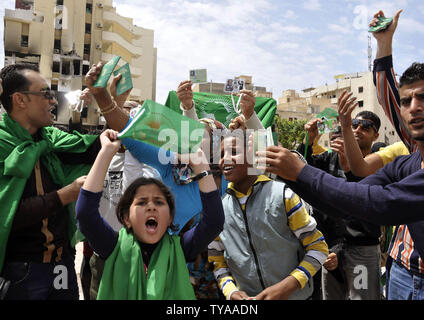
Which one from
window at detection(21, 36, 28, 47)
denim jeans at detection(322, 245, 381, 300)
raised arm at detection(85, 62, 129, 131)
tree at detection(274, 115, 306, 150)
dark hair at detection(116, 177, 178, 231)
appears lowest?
denim jeans at detection(322, 245, 381, 300)

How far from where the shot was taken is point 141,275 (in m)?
1.96

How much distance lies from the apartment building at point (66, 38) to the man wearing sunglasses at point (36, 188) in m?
24.5

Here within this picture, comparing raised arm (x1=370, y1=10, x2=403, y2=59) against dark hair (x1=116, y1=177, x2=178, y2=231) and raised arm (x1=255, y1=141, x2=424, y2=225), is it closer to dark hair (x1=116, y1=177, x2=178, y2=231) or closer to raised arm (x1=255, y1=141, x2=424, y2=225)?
raised arm (x1=255, y1=141, x2=424, y2=225)

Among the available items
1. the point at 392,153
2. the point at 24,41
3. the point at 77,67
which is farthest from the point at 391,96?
the point at 24,41

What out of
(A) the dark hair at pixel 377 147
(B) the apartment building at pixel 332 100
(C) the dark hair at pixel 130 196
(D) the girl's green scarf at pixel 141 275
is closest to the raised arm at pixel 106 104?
(C) the dark hair at pixel 130 196

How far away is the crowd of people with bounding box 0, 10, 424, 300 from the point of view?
6.24ft

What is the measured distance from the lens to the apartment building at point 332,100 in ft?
161

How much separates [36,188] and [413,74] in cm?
231

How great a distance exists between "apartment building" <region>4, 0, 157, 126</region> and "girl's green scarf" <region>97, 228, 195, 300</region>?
2522cm

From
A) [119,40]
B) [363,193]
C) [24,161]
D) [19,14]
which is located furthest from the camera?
[119,40]

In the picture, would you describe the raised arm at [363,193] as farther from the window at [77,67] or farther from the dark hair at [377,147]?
the window at [77,67]

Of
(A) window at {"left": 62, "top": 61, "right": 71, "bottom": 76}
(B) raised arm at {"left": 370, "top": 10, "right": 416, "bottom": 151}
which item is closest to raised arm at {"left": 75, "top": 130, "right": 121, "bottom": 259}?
(B) raised arm at {"left": 370, "top": 10, "right": 416, "bottom": 151}

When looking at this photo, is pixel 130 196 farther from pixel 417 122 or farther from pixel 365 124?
pixel 365 124
